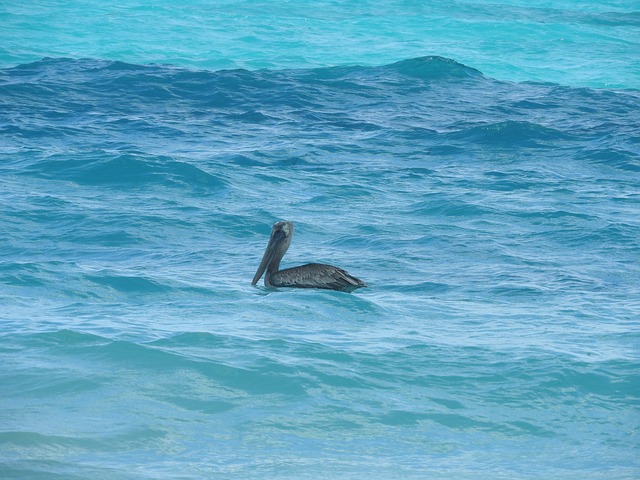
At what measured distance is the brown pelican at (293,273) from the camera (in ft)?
29.6

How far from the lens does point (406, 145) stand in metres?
16.4

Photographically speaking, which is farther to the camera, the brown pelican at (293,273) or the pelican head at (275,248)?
the pelican head at (275,248)

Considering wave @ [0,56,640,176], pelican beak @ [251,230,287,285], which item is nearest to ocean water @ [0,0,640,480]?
wave @ [0,56,640,176]

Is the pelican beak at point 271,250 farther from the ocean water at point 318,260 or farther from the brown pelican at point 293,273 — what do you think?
the ocean water at point 318,260

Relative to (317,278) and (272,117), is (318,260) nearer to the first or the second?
(317,278)

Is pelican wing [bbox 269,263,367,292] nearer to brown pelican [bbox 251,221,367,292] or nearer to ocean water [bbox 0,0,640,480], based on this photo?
brown pelican [bbox 251,221,367,292]

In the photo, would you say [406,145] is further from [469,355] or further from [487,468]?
[487,468]

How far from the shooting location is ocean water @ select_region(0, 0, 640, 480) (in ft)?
19.5

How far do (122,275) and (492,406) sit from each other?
13.3 feet

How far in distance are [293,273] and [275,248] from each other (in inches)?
21.9

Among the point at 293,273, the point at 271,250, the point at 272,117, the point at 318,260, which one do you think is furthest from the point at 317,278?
the point at 272,117

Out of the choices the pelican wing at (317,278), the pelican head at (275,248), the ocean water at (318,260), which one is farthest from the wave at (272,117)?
the pelican wing at (317,278)

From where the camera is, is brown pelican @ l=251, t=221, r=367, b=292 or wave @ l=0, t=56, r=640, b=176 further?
wave @ l=0, t=56, r=640, b=176

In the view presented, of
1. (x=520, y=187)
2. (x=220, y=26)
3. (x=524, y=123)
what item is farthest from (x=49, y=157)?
(x=220, y=26)
